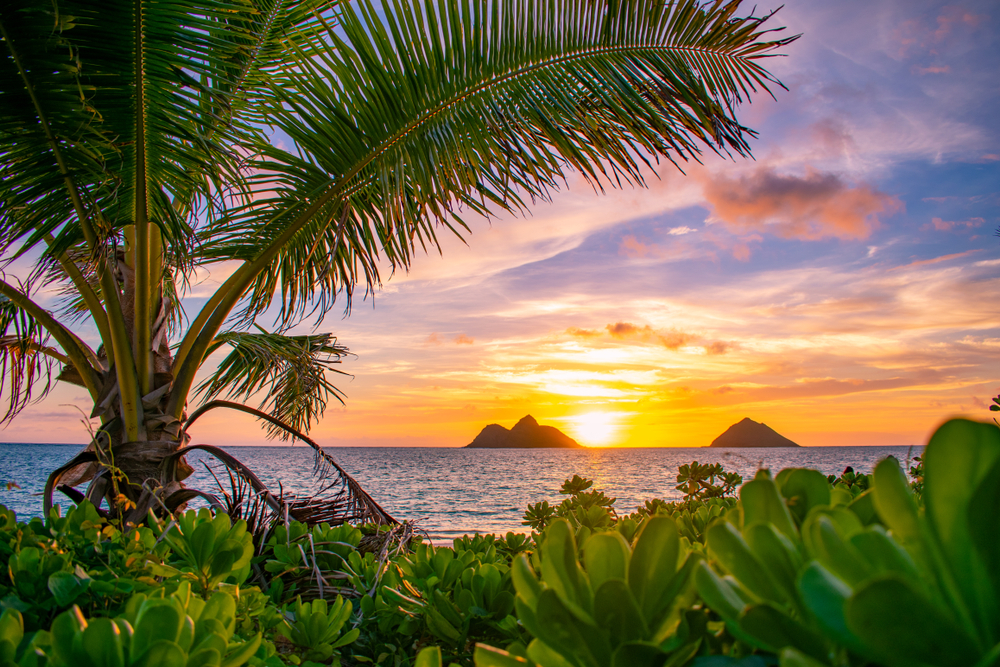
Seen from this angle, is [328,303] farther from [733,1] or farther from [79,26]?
[733,1]

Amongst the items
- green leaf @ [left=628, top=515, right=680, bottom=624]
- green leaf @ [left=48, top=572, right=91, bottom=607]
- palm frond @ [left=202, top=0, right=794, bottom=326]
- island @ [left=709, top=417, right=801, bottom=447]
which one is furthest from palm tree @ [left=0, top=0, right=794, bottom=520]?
island @ [left=709, top=417, right=801, bottom=447]

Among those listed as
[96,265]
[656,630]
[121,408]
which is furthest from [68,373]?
[656,630]

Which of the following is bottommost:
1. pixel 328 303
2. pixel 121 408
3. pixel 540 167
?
pixel 121 408

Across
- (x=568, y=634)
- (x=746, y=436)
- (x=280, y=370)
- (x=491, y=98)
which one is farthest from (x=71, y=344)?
(x=746, y=436)

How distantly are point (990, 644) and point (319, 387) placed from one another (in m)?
5.11

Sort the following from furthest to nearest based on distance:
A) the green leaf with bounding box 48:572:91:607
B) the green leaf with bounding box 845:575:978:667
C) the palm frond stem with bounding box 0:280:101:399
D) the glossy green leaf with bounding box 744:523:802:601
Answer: the palm frond stem with bounding box 0:280:101:399, the green leaf with bounding box 48:572:91:607, the glossy green leaf with bounding box 744:523:802:601, the green leaf with bounding box 845:575:978:667

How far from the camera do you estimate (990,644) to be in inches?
14.4

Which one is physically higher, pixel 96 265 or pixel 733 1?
pixel 733 1

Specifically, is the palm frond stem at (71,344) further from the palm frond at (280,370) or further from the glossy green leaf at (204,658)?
the glossy green leaf at (204,658)

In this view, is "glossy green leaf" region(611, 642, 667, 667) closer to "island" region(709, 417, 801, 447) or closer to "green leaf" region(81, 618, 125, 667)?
"green leaf" region(81, 618, 125, 667)

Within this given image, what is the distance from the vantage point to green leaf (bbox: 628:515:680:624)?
0.53m

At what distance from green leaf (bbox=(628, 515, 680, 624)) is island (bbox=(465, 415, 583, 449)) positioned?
11801 cm

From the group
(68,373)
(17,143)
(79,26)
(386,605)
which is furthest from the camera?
(68,373)

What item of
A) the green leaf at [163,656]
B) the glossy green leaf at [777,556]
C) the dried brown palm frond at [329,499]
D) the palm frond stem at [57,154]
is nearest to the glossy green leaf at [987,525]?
the glossy green leaf at [777,556]
